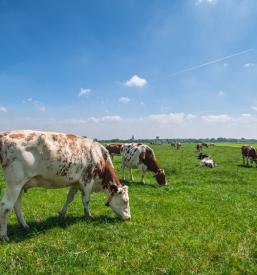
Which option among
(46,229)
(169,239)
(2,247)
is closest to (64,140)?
(46,229)

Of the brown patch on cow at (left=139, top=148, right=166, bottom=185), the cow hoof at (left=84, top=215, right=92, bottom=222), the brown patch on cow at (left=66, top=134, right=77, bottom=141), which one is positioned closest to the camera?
the brown patch on cow at (left=66, top=134, right=77, bottom=141)

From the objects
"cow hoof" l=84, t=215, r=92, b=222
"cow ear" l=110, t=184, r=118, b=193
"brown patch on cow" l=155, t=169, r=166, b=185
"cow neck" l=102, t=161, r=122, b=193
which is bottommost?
"cow hoof" l=84, t=215, r=92, b=222

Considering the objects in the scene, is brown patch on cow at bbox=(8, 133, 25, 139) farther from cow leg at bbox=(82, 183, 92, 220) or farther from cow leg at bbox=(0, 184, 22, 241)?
cow leg at bbox=(82, 183, 92, 220)

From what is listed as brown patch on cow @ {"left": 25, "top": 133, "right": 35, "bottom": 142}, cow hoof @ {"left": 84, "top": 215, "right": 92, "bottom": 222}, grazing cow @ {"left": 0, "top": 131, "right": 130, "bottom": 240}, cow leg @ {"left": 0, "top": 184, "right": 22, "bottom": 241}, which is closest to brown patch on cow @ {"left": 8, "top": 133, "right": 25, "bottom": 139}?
grazing cow @ {"left": 0, "top": 131, "right": 130, "bottom": 240}

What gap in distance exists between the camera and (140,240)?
831cm

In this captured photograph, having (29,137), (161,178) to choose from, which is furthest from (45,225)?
(161,178)

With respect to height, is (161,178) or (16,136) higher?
(16,136)

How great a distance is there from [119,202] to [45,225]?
2478 mm

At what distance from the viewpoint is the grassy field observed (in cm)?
674

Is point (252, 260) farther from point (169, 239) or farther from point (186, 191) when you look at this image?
point (186, 191)

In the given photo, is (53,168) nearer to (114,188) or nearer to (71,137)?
(71,137)

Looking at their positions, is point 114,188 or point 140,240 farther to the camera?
point 114,188

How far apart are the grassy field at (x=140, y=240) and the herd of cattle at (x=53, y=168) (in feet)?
2.45

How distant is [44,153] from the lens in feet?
29.6
